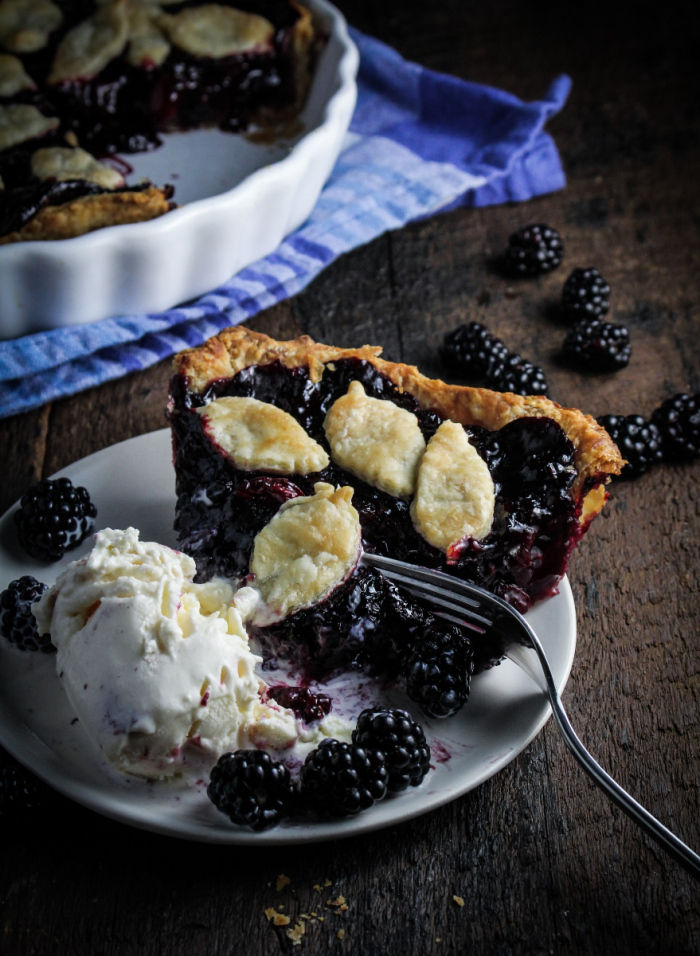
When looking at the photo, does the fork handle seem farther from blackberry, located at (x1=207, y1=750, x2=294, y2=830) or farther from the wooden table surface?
blackberry, located at (x1=207, y1=750, x2=294, y2=830)

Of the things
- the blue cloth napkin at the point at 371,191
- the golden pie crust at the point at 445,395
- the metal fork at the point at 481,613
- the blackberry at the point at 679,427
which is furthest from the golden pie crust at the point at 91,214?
the blackberry at the point at 679,427

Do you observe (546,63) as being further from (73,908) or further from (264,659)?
(73,908)

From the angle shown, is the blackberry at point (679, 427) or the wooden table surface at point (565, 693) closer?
the wooden table surface at point (565, 693)

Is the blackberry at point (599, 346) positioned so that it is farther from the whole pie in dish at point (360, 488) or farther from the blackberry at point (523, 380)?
the whole pie in dish at point (360, 488)

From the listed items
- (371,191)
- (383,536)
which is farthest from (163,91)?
(383,536)

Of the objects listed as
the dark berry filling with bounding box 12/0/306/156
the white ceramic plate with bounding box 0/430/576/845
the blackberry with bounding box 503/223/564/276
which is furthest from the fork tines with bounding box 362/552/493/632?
the dark berry filling with bounding box 12/0/306/156

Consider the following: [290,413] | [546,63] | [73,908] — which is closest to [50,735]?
[73,908]

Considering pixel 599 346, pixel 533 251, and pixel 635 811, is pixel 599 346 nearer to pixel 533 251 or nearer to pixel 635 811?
pixel 533 251

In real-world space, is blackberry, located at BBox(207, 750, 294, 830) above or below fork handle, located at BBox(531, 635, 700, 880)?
below
